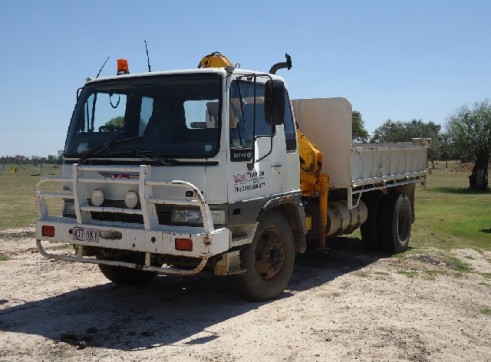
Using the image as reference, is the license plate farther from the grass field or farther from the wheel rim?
the grass field

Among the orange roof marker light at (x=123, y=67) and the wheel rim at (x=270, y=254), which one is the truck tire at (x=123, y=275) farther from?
the orange roof marker light at (x=123, y=67)

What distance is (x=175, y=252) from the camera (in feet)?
17.8

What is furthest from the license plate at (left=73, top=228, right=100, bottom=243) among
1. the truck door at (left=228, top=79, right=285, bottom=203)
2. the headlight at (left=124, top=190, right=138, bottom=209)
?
the truck door at (left=228, top=79, right=285, bottom=203)

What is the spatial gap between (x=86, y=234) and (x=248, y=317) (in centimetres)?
196

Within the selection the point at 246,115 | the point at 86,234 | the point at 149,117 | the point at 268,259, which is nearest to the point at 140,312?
the point at 86,234

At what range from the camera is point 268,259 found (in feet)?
22.0

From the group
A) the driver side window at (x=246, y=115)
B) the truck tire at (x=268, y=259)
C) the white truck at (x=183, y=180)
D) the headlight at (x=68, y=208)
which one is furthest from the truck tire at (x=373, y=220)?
the headlight at (x=68, y=208)

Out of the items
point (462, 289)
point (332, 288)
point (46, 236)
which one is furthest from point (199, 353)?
point (462, 289)

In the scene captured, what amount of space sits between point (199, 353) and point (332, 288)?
9.77 feet

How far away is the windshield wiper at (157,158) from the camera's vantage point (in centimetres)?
573

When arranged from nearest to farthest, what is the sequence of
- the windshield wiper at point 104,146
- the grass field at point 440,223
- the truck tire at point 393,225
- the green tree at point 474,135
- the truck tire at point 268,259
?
the windshield wiper at point 104,146 < the truck tire at point 268,259 < the truck tire at point 393,225 < the grass field at point 440,223 < the green tree at point 474,135

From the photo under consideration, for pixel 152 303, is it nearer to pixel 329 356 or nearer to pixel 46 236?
pixel 46 236

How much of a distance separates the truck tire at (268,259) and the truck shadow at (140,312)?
20cm

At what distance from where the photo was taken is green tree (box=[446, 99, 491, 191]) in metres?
33.3
